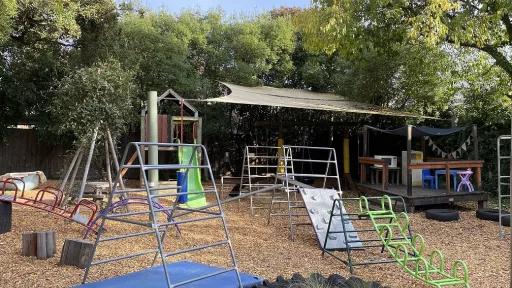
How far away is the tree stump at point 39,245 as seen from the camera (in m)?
5.73

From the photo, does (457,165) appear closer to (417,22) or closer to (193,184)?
(417,22)

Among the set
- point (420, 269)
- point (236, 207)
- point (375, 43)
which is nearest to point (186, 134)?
point (236, 207)

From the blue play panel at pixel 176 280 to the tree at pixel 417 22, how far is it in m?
6.46

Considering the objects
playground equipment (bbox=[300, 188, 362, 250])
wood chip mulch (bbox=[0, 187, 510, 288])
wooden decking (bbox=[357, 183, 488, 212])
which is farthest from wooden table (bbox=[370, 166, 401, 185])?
playground equipment (bbox=[300, 188, 362, 250])

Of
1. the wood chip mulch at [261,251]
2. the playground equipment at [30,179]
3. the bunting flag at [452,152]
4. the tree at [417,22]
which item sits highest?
the tree at [417,22]

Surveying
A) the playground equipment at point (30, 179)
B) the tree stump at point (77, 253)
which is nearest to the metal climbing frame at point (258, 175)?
the tree stump at point (77, 253)

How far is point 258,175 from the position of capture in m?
10.2

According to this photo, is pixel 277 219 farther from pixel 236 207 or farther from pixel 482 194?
pixel 482 194

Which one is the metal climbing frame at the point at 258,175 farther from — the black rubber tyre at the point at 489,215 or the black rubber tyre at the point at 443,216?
the black rubber tyre at the point at 489,215

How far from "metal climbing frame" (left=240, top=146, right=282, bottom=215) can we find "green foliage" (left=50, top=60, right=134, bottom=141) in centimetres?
258

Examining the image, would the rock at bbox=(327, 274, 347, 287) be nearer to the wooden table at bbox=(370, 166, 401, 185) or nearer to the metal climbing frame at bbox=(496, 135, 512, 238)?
the metal climbing frame at bbox=(496, 135, 512, 238)

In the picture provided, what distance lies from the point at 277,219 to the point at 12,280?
200 inches

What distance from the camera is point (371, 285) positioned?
4465 mm

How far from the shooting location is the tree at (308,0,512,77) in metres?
9.67
